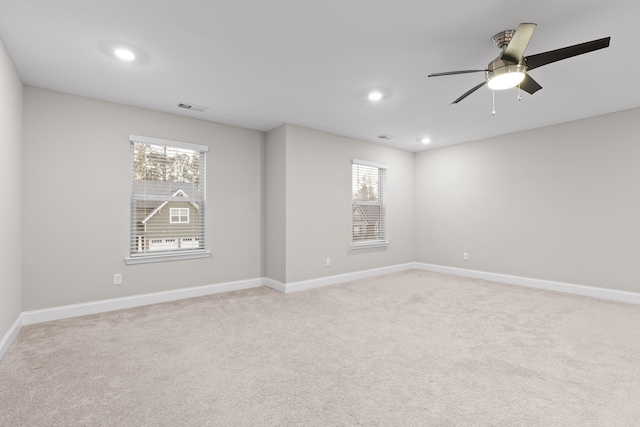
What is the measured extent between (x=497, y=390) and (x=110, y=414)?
2.36m

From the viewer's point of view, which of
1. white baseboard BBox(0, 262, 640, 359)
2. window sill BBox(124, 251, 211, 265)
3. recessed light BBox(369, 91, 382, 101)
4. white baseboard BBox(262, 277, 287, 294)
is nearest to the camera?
white baseboard BBox(0, 262, 640, 359)

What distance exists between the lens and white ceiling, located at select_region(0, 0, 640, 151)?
6.77 feet

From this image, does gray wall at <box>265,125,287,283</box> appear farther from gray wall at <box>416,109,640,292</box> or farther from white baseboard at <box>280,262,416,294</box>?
gray wall at <box>416,109,640,292</box>

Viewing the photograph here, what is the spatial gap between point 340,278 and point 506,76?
372 cm

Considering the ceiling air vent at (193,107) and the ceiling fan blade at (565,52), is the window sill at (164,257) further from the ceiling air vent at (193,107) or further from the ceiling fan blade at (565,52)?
the ceiling fan blade at (565,52)

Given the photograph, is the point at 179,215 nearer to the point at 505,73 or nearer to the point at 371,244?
the point at 371,244

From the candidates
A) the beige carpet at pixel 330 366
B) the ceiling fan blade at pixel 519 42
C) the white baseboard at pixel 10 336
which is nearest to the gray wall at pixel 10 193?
the white baseboard at pixel 10 336

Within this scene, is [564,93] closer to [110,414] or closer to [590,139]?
[590,139]

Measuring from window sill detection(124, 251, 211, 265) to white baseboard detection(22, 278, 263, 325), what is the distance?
1.38 ft

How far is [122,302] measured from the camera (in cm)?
370

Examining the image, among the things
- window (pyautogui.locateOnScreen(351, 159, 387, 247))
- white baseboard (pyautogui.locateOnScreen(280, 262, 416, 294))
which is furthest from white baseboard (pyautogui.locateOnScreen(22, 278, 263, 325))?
window (pyautogui.locateOnScreen(351, 159, 387, 247))

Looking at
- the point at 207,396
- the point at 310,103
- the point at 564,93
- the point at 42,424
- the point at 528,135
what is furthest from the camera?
the point at 528,135

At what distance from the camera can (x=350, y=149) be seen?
544 cm

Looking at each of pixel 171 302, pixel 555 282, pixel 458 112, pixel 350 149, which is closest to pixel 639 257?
pixel 555 282
